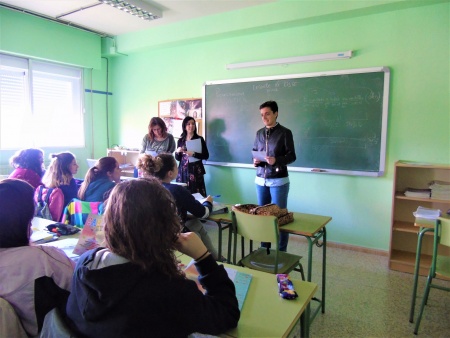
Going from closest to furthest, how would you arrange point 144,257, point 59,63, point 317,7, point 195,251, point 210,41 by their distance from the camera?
1. point 144,257
2. point 195,251
3. point 317,7
4. point 210,41
5. point 59,63

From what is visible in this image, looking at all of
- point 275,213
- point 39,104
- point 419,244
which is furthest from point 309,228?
point 39,104

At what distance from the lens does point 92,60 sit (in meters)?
5.32

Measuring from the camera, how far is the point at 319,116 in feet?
12.5

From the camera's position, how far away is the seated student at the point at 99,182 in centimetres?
251

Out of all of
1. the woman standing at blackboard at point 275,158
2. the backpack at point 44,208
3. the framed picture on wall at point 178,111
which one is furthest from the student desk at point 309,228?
the framed picture on wall at point 178,111

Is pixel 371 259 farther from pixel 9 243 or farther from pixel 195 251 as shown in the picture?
pixel 9 243

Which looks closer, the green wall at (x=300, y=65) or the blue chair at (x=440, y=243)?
the blue chair at (x=440, y=243)

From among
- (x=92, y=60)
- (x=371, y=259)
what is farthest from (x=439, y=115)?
(x=92, y=60)

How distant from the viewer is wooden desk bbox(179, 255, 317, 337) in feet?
3.50

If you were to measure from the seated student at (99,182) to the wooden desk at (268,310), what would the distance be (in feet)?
5.13

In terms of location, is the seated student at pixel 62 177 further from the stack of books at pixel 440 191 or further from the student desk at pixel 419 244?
the stack of books at pixel 440 191

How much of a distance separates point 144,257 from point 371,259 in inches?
130

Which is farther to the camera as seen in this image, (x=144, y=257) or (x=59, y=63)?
(x=59, y=63)

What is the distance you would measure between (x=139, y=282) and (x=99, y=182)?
1.87m
